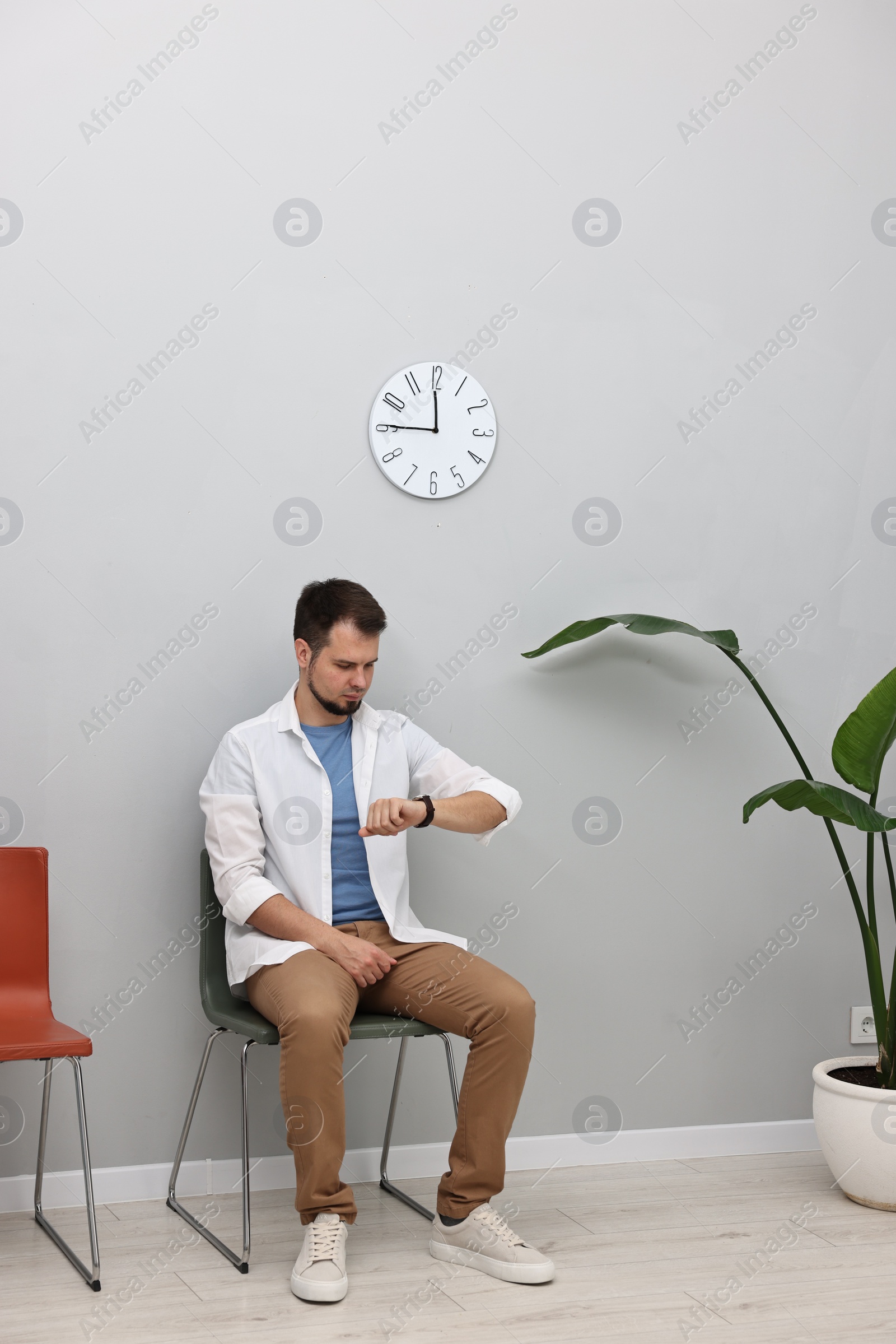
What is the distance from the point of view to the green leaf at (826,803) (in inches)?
95.7

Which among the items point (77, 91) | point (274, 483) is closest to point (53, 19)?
point (77, 91)

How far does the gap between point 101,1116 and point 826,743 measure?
6.75ft

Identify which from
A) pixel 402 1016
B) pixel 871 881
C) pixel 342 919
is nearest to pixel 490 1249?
pixel 402 1016

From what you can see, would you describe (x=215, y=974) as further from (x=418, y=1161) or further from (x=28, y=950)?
(x=418, y=1161)

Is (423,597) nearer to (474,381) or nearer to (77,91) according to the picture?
(474,381)

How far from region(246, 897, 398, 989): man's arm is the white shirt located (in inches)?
0.9

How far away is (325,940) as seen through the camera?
2.35m

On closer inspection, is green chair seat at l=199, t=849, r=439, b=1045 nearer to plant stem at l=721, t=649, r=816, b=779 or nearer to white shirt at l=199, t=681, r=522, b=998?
white shirt at l=199, t=681, r=522, b=998

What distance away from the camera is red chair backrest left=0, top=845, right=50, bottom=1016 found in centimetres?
241

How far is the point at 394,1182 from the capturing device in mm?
2705

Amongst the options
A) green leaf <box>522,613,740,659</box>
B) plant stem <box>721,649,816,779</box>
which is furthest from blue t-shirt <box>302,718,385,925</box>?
plant stem <box>721,649,816,779</box>

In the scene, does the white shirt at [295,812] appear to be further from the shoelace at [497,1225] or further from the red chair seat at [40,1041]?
the shoelace at [497,1225]

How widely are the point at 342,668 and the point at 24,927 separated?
2.90 feet

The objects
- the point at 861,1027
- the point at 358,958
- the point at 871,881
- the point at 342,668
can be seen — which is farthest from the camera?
the point at 861,1027
